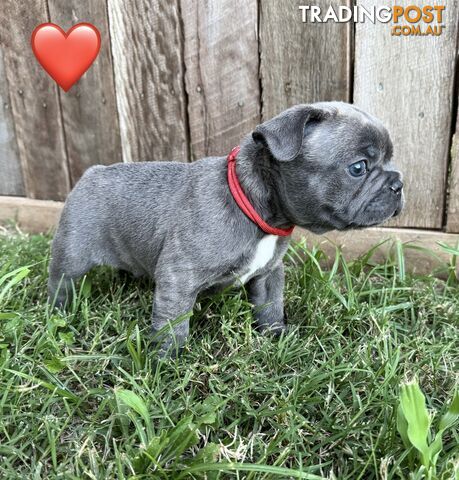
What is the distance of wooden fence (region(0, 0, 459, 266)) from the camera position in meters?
3.38

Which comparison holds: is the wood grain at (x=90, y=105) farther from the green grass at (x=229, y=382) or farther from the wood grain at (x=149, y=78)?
the green grass at (x=229, y=382)

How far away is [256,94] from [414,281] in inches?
58.2

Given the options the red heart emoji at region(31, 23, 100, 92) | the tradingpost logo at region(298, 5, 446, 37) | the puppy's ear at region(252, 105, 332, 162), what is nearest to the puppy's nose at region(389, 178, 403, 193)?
the puppy's ear at region(252, 105, 332, 162)

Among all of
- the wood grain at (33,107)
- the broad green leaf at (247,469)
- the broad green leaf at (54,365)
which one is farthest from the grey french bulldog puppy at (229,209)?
the wood grain at (33,107)

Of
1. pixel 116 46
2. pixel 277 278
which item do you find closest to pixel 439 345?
pixel 277 278

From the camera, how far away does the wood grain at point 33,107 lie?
151 inches

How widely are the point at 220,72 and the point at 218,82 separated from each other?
0.20 feet

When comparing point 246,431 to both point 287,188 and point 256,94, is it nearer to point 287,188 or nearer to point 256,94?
point 287,188

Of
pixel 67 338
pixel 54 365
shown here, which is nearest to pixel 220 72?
pixel 67 338

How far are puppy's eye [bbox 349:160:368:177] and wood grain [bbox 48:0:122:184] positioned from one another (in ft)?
6.24

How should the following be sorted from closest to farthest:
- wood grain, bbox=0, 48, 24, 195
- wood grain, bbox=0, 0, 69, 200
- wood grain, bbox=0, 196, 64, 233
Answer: wood grain, bbox=0, 0, 69, 200 < wood grain, bbox=0, 48, 24, 195 < wood grain, bbox=0, 196, 64, 233

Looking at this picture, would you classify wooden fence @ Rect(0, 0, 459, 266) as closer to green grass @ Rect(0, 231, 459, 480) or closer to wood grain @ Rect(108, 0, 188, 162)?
wood grain @ Rect(108, 0, 188, 162)

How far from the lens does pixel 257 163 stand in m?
2.73

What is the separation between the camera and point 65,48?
3.70 meters
